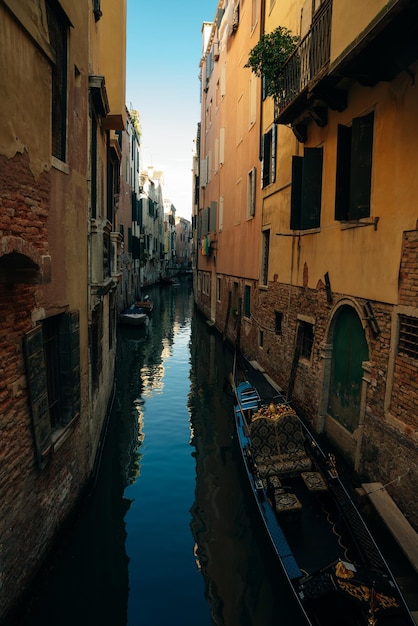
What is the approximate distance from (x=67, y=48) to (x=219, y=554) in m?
7.62

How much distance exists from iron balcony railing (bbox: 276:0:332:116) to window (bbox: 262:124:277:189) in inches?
72.0

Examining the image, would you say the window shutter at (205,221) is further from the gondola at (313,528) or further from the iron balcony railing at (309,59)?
the gondola at (313,528)

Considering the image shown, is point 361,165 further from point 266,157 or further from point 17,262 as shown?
point 266,157

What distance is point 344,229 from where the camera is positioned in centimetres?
805

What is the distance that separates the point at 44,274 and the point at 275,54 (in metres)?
8.60

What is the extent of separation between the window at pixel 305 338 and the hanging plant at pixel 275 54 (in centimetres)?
574

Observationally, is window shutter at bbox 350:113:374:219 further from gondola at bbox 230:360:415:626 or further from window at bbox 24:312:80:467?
window at bbox 24:312:80:467

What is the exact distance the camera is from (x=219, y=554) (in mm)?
6613

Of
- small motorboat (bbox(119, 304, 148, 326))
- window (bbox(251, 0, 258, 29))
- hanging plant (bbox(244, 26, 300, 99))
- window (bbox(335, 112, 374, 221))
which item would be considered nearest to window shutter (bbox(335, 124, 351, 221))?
window (bbox(335, 112, 374, 221))

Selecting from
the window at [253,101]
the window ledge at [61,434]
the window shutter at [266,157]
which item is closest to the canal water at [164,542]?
the window ledge at [61,434]

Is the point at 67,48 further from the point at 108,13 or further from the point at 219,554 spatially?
the point at 219,554

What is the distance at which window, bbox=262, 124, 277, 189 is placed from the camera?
41.3ft

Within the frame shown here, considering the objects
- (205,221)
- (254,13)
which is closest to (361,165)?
(254,13)

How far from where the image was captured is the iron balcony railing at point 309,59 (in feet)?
26.5
